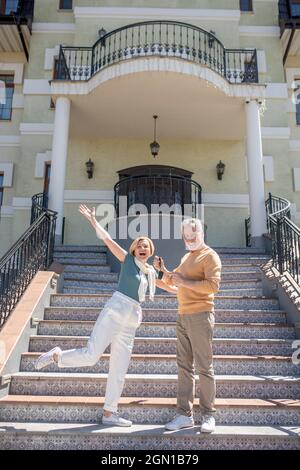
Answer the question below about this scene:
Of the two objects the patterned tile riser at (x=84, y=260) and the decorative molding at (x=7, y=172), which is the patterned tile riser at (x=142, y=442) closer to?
the patterned tile riser at (x=84, y=260)

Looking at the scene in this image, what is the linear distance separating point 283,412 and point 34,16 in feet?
40.6

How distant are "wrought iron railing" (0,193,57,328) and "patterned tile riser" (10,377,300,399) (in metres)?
0.93

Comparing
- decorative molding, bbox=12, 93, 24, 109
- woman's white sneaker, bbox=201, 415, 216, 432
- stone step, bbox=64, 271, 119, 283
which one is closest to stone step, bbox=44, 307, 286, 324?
stone step, bbox=64, 271, 119, 283

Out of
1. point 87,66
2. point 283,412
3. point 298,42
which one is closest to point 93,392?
point 283,412

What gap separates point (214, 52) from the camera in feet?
32.3

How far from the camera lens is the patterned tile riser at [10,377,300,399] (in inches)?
148

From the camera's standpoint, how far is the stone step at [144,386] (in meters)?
3.77

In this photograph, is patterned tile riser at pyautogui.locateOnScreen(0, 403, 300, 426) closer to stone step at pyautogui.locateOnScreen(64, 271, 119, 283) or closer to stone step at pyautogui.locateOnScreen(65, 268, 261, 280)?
stone step at pyautogui.locateOnScreen(65, 268, 261, 280)

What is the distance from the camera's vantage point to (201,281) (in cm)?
306

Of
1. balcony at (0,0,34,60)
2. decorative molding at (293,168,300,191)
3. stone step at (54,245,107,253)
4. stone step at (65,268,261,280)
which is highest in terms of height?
balcony at (0,0,34,60)

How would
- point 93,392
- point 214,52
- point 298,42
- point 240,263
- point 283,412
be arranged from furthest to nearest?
point 298,42, point 214,52, point 240,263, point 93,392, point 283,412

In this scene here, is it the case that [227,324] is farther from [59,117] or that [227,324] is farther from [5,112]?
[5,112]

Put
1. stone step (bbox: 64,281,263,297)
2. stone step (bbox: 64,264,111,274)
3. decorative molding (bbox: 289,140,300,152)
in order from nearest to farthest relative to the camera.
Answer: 1. stone step (bbox: 64,281,263,297)
2. stone step (bbox: 64,264,111,274)
3. decorative molding (bbox: 289,140,300,152)

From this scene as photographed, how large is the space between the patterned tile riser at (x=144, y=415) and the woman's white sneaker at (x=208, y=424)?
0.34 m
